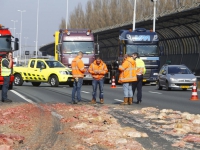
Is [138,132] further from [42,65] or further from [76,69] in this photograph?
[42,65]

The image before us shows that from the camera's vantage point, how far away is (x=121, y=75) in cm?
2305

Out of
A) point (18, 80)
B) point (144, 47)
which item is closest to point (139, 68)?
point (18, 80)

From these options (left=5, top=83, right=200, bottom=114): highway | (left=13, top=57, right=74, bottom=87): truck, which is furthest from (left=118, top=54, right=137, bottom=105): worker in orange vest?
(left=13, top=57, right=74, bottom=87): truck

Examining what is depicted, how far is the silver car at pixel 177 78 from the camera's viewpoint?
3609 centimetres

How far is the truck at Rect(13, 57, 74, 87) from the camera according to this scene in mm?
40094

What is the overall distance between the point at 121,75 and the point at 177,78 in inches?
523

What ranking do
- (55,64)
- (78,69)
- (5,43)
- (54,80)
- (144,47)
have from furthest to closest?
(144,47) → (55,64) → (54,80) → (5,43) → (78,69)

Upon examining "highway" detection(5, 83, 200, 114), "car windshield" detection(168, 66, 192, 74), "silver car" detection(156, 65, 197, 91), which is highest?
"car windshield" detection(168, 66, 192, 74)

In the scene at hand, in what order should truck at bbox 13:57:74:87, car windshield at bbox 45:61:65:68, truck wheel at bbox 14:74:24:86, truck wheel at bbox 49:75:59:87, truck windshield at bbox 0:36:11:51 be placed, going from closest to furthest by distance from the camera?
truck windshield at bbox 0:36:11:51 < truck at bbox 13:57:74:87 < truck wheel at bbox 49:75:59:87 < car windshield at bbox 45:61:65:68 < truck wheel at bbox 14:74:24:86

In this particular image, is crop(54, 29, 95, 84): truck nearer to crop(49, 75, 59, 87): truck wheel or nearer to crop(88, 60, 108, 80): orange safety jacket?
crop(49, 75, 59, 87): truck wheel

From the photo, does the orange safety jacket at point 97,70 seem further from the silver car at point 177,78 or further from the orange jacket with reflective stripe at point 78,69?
the silver car at point 177,78

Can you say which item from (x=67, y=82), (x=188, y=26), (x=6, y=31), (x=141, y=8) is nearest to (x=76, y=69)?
(x=6, y=31)

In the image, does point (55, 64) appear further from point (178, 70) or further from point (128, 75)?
point (128, 75)

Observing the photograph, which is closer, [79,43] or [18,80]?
[18,80]
